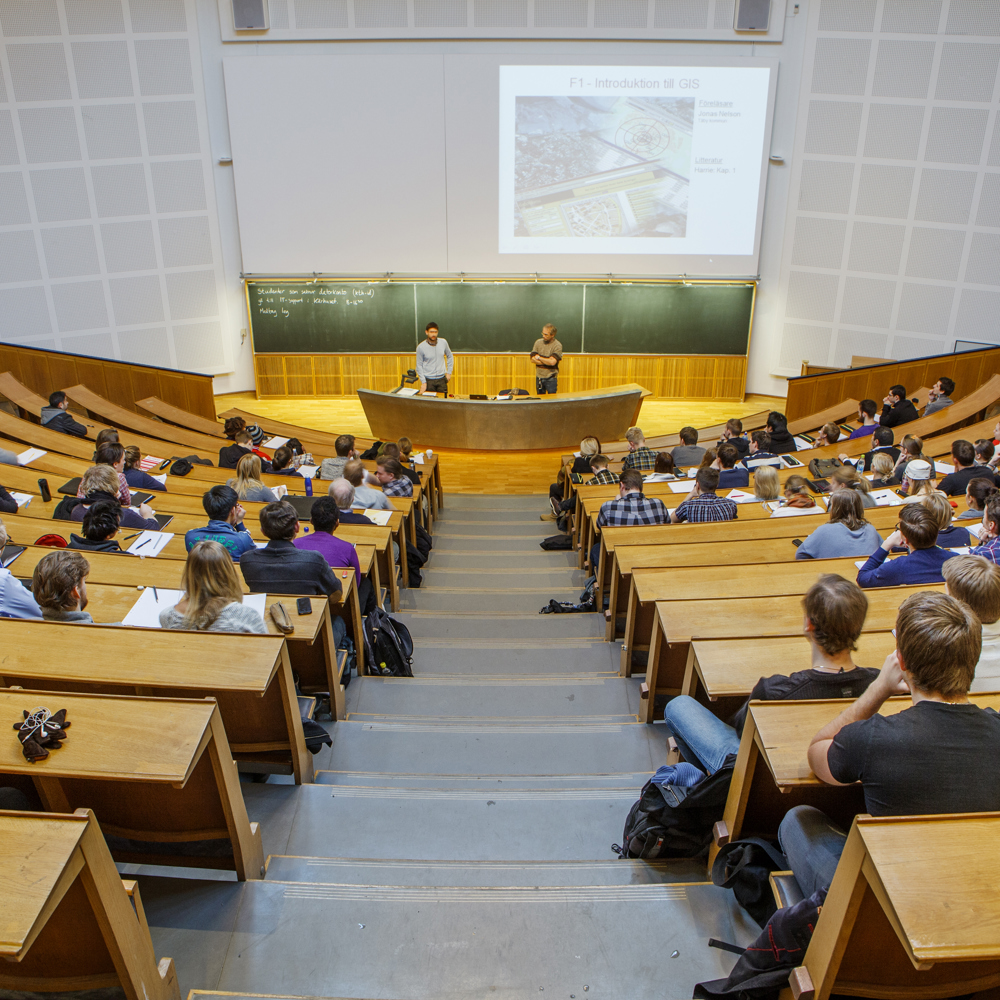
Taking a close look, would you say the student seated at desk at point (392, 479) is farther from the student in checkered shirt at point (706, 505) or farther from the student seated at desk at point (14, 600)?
the student seated at desk at point (14, 600)

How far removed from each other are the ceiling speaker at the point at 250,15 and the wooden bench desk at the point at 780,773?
420 inches

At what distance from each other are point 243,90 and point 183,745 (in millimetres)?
10290

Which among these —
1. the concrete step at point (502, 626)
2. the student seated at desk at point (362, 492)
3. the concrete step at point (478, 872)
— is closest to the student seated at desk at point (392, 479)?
the student seated at desk at point (362, 492)

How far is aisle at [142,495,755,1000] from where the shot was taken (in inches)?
77.9

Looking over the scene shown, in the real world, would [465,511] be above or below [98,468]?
below

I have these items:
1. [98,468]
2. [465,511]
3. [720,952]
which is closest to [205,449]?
[465,511]

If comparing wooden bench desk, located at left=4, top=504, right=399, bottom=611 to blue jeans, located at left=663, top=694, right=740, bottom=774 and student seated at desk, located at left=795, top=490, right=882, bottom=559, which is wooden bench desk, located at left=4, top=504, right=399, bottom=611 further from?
student seated at desk, located at left=795, top=490, right=882, bottom=559

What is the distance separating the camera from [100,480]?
4.40 meters

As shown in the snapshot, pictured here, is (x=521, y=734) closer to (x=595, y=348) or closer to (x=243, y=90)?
(x=595, y=348)

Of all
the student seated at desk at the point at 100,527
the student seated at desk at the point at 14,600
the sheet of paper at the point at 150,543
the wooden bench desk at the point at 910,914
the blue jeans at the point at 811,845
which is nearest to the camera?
the wooden bench desk at the point at 910,914

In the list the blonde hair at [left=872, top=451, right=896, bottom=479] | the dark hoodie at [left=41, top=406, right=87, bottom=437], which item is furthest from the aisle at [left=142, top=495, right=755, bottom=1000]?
the dark hoodie at [left=41, top=406, right=87, bottom=437]

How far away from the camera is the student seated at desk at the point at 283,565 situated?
3.45m

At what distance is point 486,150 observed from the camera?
1024cm

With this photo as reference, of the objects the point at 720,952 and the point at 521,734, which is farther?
the point at 521,734
